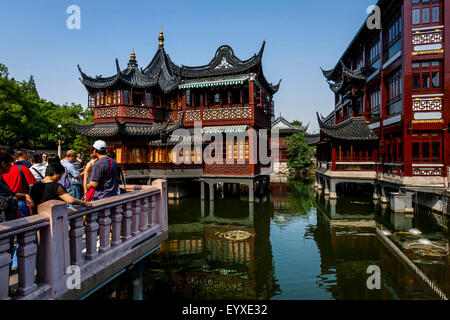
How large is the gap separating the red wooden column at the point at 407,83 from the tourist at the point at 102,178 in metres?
14.5

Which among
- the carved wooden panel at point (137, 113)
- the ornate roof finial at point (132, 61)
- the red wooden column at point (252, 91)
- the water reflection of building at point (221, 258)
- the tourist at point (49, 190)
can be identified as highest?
the ornate roof finial at point (132, 61)

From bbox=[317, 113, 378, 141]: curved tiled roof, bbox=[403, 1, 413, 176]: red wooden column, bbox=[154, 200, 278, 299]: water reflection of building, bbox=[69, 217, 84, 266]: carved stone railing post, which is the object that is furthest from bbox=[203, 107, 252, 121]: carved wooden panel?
bbox=[69, 217, 84, 266]: carved stone railing post

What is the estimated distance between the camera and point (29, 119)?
29.0 meters

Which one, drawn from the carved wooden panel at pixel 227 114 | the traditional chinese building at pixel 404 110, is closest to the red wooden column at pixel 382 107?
the traditional chinese building at pixel 404 110

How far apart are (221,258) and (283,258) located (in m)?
1.97

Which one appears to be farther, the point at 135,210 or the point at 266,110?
the point at 266,110

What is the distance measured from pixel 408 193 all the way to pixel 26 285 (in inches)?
623

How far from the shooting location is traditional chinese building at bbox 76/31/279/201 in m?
17.6

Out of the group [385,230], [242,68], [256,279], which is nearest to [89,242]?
[256,279]

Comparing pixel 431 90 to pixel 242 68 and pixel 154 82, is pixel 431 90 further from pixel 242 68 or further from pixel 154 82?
pixel 154 82

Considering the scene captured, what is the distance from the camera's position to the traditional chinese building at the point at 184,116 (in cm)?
1756

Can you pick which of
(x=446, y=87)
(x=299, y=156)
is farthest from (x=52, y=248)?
(x=299, y=156)

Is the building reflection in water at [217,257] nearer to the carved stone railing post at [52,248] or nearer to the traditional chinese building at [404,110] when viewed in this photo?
the carved stone railing post at [52,248]

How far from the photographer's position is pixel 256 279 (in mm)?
7539
